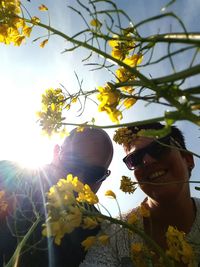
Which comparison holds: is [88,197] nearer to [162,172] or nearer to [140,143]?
[162,172]

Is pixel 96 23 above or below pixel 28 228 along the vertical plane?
above

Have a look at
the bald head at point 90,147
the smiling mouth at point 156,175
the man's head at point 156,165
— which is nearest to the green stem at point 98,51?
the man's head at point 156,165

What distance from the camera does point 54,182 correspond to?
2545 millimetres

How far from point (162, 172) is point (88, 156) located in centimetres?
81

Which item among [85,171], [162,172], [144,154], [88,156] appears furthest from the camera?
[88,156]

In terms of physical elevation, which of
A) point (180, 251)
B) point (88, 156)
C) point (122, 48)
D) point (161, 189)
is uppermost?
point (88, 156)

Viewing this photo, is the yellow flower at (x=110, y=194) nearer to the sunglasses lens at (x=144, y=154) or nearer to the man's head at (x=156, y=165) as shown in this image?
the man's head at (x=156, y=165)

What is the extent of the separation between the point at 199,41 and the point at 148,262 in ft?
3.24

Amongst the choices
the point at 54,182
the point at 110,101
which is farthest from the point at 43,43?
the point at 54,182

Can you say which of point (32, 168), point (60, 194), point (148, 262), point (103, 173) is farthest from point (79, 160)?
point (60, 194)

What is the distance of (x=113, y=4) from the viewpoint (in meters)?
0.79

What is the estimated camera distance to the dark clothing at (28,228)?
1.70m

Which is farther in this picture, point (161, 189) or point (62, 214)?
point (161, 189)

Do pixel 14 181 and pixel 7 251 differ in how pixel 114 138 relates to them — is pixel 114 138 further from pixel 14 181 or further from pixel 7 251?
pixel 7 251
